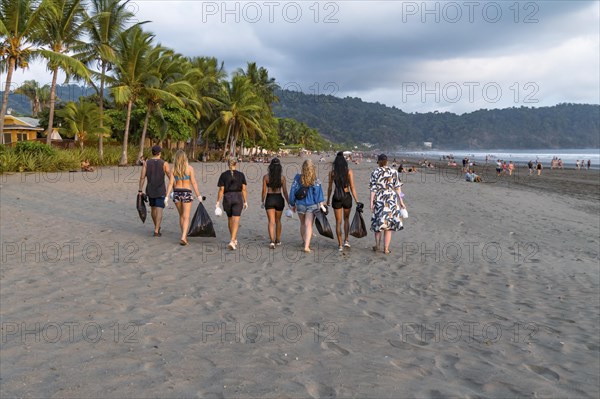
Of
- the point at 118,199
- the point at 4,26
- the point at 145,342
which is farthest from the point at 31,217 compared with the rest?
the point at 4,26

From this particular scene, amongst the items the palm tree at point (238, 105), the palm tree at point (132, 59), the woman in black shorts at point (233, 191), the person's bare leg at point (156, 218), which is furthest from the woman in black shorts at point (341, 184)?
the palm tree at point (238, 105)

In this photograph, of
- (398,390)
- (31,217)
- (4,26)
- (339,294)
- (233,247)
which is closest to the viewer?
(398,390)

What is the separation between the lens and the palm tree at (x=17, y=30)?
1675cm

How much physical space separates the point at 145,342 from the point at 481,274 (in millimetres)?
4781

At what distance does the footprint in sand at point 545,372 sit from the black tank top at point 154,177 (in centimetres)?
603

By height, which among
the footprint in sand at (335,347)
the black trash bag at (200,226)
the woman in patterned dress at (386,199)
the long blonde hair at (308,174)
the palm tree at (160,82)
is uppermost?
the palm tree at (160,82)

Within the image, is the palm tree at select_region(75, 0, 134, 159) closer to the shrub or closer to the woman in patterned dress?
the shrub

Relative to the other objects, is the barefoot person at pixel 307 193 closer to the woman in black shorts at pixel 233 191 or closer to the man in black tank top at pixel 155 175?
the woman in black shorts at pixel 233 191

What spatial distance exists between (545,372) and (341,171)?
13.3 ft

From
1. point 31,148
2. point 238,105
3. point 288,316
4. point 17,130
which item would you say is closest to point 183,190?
point 288,316

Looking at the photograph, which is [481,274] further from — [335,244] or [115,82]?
[115,82]

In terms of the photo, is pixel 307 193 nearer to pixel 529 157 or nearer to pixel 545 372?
pixel 545 372

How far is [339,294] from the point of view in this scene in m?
4.85

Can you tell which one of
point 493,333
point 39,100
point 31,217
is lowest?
point 493,333
